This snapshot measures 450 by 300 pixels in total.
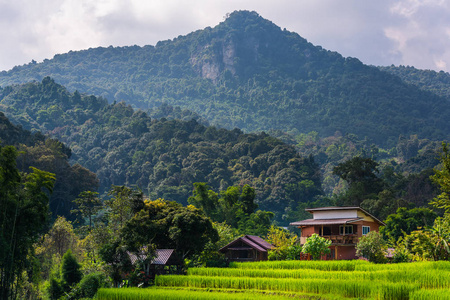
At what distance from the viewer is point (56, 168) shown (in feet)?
316

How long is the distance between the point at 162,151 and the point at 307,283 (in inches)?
4414

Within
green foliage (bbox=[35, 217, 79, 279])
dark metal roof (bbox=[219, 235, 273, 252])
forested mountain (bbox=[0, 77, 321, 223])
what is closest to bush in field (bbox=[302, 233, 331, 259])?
dark metal roof (bbox=[219, 235, 273, 252])

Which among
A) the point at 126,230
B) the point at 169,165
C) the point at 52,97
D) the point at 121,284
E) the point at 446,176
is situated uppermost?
the point at 52,97

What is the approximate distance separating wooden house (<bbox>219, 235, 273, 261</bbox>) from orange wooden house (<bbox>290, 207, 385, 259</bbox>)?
507 cm

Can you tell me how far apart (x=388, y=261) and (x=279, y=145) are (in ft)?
274

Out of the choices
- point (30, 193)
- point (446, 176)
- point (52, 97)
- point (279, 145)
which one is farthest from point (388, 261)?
point (52, 97)

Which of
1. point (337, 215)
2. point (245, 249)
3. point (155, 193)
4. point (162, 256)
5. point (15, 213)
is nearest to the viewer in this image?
point (15, 213)

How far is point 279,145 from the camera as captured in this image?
437 ft

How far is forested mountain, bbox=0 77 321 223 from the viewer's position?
409 ft

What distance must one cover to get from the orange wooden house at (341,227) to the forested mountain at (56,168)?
4989cm

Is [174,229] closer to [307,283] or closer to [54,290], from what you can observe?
[54,290]

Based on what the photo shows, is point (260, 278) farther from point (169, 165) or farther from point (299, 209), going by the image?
point (169, 165)

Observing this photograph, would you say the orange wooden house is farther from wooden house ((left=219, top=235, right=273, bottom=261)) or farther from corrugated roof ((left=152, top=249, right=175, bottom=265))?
corrugated roof ((left=152, top=249, right=175, bottom=265))

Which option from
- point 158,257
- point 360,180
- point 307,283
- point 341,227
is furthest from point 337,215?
point 360,180
